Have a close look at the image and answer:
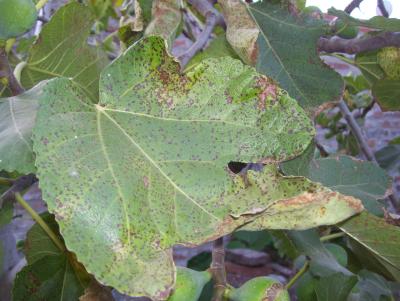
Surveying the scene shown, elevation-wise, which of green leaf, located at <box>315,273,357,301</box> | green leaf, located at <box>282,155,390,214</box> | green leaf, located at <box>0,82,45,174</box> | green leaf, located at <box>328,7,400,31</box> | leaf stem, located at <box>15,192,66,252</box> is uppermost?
green leaf, located at <box>328,7,400,31</box>

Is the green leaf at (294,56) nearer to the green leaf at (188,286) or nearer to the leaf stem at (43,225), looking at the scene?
the green leaf at (188,286)

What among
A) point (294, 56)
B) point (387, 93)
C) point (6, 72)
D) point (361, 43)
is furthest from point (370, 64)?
point (6, 72)

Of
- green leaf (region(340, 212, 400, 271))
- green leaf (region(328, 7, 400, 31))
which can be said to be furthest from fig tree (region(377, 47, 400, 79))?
green leaf (region(340, 212, 400, 271))

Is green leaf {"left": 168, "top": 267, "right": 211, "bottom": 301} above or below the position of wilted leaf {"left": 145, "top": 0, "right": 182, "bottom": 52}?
below

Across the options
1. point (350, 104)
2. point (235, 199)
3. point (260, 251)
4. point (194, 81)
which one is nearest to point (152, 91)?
point (194, 81)

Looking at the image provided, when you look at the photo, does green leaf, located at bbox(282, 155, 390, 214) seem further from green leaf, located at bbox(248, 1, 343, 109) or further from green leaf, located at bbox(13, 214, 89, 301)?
green leaf, located at bbox(13, 214, 89, 301)

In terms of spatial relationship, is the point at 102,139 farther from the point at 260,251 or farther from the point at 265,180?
the point at 260,251

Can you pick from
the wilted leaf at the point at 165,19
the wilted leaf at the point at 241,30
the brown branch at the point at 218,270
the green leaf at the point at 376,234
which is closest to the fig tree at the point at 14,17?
the wilted leaf at the point at 165,19
